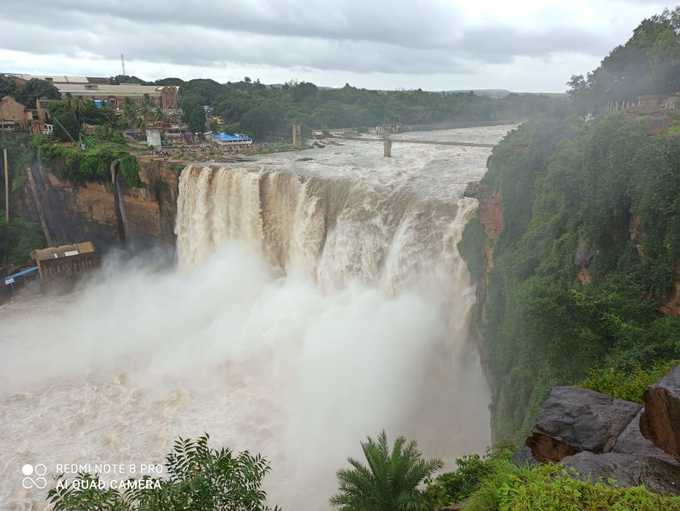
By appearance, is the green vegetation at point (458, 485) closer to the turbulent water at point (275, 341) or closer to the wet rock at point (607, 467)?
the wet rock at point (607, 467)

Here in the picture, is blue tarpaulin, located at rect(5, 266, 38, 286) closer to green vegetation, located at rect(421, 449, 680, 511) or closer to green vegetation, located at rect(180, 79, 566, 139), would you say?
green vegetation, located at rect(180, 79, 566, 139)

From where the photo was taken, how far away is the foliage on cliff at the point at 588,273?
10.2 metres

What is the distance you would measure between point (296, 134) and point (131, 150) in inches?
522

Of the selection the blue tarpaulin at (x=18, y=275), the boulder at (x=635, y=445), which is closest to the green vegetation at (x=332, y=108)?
the blue tarpaulin at (x=18, y=275)

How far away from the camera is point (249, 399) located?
19156mm

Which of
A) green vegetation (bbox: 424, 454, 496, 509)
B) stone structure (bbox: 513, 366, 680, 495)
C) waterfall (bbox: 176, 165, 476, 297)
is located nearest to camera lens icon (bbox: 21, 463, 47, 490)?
waterfall (bbox: 176, 165, 476, 297)

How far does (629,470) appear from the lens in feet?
21.3

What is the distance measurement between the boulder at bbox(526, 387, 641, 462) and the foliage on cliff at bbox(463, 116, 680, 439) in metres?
1.39

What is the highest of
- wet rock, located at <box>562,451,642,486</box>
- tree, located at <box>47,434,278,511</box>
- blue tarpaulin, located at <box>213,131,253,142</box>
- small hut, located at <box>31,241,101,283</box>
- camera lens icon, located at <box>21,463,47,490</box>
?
blue tarpaulin, located at <box>213,131,253,142</box>

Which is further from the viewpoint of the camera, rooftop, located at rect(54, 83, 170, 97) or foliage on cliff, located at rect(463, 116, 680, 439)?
rooftop, located at rect(54, 83, 170, 97)

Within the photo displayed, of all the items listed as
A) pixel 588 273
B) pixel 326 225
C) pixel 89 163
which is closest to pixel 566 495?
pixel 588 273

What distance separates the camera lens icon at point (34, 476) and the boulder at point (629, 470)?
612 inches

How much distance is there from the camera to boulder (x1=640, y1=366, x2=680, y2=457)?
651cm

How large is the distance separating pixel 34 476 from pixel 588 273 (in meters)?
16.8
